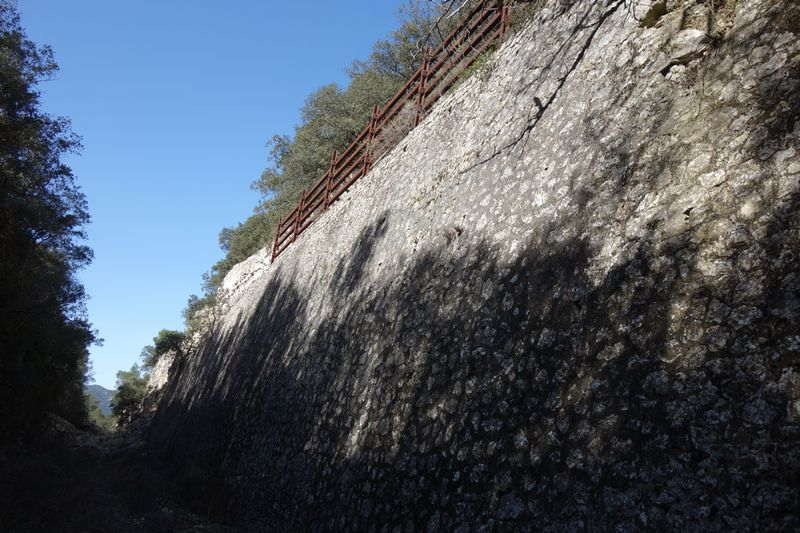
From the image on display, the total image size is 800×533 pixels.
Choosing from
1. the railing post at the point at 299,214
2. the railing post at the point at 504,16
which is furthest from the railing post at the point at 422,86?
the railing post at the point at 299,214

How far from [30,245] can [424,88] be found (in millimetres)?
11746

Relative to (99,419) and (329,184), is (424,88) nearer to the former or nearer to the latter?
(329,184)

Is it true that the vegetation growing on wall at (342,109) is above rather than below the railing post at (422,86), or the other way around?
above

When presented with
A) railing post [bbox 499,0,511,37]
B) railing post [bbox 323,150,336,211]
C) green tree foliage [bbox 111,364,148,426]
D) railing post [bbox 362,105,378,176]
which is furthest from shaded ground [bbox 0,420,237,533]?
green tree foliage [bbox 111,364,148,426]

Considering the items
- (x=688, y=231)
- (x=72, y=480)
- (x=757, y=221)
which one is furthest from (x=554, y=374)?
(x=72, y=480)

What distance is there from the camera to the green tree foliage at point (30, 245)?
10164mm

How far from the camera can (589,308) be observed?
324 cm

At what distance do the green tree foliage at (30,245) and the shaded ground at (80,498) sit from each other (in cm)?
143

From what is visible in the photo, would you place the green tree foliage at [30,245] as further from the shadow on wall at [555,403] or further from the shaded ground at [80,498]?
the shadow on wall at [555,403]

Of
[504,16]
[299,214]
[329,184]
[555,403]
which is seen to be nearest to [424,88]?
[504,16]

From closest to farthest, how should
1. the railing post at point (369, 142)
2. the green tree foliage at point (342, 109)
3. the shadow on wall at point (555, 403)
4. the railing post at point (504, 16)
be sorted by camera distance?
the shadow on wall at point (555, 403), the railing post at point (504, 16), the railing post at point (369, 142), the green tree foliage at point (342, 109)

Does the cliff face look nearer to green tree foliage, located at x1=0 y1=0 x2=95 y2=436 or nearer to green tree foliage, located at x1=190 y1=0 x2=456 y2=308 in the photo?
green tree foliage, located at x1=0 y1=0 x2=95 y2=436

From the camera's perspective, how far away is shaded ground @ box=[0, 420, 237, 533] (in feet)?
18.6

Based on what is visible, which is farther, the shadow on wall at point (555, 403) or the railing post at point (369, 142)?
the railing post at point (369, 142)
